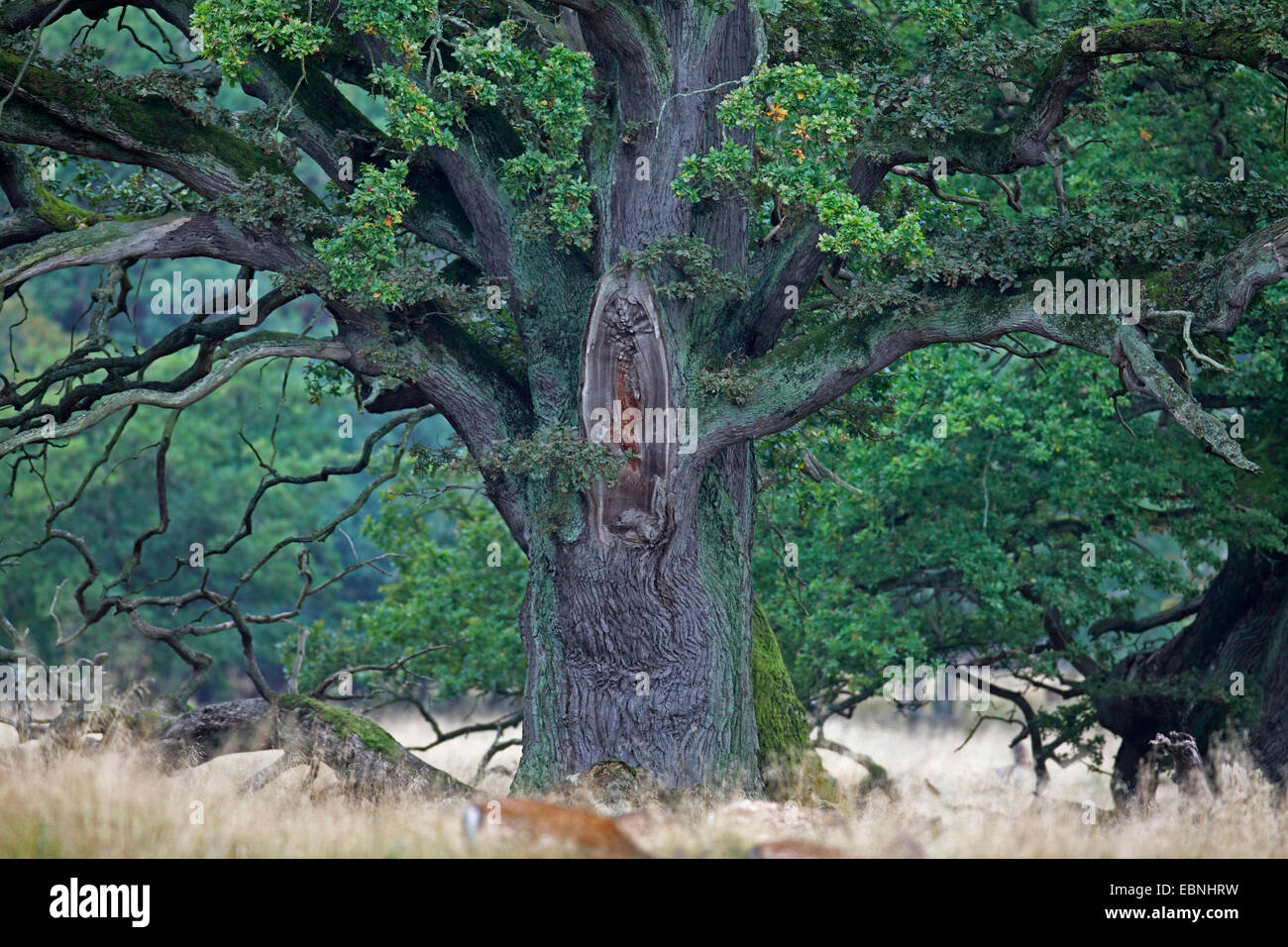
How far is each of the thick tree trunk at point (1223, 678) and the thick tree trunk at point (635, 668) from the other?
5.62 meters

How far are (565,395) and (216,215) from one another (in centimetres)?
298

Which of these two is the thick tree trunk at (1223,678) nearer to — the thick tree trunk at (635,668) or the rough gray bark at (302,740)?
the thick tree trunk at (635,668)

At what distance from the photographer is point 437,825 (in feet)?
24.7

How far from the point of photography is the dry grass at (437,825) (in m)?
7.07

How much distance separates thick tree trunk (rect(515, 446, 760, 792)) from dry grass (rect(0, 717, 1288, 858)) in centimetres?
88

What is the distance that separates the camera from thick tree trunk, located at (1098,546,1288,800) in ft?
42.6

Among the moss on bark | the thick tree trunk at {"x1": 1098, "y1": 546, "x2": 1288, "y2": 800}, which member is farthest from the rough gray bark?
the thick tree trunk at {"x1": 1098, "y1": 546, "x2": 1288, "y2": 800}

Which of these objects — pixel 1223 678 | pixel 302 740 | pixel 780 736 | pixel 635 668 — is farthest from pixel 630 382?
pixel 1223 678

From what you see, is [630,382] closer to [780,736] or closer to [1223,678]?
[780,736]

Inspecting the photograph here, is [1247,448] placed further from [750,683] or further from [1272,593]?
[750,683]

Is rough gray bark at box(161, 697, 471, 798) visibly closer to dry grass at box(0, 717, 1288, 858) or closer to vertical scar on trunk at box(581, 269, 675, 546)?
dry grass at box(0, 717, 1288, 858)

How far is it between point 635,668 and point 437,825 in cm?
272

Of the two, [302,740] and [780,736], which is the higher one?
[302,740]

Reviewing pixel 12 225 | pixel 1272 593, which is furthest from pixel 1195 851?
pixel 12 225
